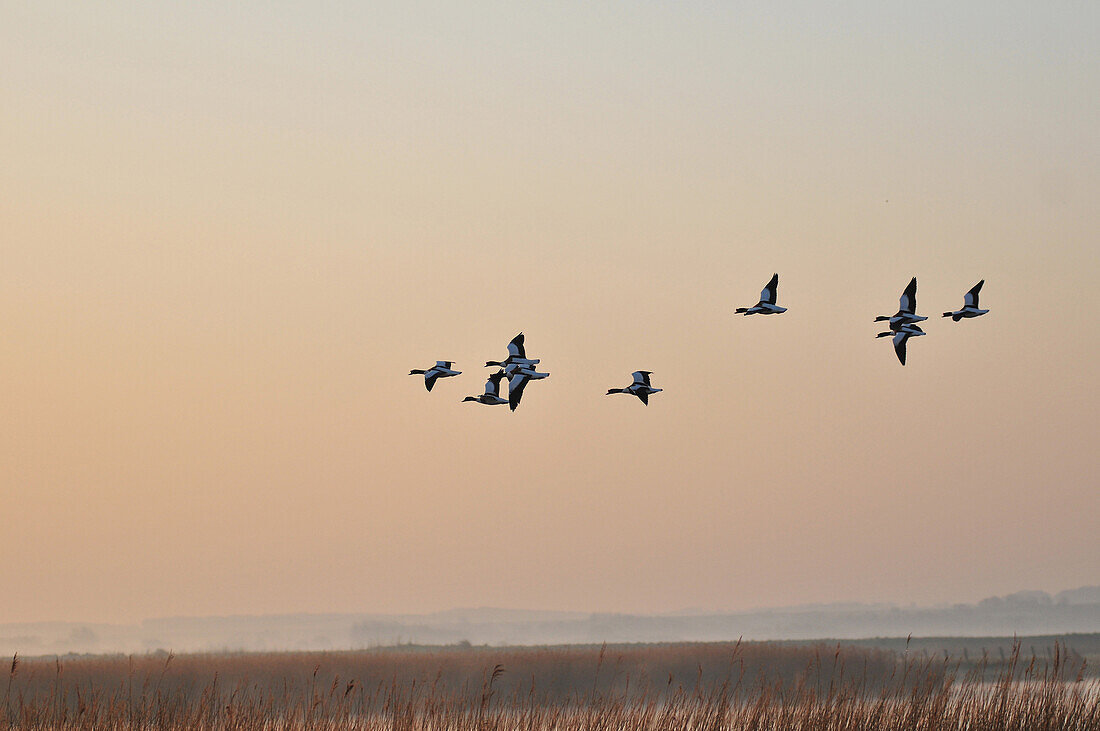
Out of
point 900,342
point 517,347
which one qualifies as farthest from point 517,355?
point 900,342

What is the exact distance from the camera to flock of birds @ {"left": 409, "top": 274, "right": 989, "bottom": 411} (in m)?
22.3

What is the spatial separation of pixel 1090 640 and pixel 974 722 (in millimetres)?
48864

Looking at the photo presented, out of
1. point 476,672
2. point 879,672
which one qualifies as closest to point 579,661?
point 476,672

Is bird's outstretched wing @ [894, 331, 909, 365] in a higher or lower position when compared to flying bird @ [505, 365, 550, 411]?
higher

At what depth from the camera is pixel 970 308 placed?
23422 mm

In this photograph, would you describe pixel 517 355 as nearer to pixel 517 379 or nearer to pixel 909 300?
pixel 517 379

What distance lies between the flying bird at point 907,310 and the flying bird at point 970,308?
85 centimetres

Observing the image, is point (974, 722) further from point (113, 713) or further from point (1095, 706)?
point (113, 713)

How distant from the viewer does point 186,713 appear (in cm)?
1778

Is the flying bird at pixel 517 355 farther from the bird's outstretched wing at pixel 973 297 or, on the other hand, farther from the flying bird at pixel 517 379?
the bird's outstretched wing at pixel 973 297

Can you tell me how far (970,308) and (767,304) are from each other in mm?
3932

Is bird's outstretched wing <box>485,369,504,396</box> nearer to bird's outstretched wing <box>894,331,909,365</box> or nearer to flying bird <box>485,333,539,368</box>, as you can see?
flying bird <box>485,333,539,368</box>

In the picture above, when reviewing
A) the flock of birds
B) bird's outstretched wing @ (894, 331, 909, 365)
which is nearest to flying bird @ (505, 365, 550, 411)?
the flock of birds

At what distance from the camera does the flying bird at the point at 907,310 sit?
78.7 ft
